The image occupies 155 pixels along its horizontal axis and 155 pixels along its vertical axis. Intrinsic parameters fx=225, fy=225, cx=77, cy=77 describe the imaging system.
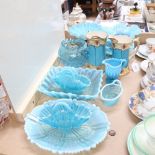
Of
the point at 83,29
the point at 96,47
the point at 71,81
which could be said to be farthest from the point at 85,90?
the point at 83,29

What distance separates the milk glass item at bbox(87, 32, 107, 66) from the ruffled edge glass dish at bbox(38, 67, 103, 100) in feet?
0.18

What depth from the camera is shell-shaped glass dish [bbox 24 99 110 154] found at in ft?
1.73

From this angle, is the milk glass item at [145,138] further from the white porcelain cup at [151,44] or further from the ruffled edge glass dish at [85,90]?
the white porcelain cup at [151,44]

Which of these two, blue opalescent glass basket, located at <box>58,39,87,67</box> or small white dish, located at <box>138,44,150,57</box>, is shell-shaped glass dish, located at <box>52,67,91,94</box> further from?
small white dish, located at <box>138,44,150,57</box>

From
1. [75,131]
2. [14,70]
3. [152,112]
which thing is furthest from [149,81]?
[14,70]

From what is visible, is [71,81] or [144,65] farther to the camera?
[144,65]

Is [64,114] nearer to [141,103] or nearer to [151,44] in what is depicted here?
[141,103]

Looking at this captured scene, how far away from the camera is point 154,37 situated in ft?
3.05

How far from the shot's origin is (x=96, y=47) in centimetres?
76

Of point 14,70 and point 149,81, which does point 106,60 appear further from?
point 14,70

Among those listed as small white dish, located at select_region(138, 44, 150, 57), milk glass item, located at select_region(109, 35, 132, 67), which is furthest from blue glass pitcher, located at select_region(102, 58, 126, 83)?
small white dish, located at select_region(138, 44, 150, 57)

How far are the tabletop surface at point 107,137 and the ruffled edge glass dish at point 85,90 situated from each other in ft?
0.14

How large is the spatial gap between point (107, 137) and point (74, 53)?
13.9 inches

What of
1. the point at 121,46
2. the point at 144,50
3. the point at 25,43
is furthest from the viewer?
the point at 144,50
